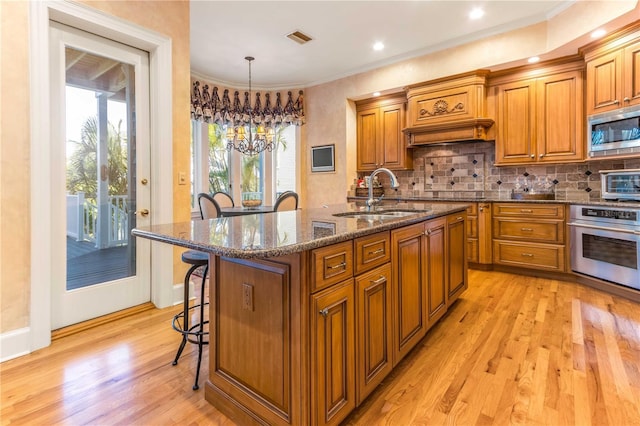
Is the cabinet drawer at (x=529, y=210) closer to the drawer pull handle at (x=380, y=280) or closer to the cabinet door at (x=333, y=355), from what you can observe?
the drawer pull handle at (x=380, y=280)

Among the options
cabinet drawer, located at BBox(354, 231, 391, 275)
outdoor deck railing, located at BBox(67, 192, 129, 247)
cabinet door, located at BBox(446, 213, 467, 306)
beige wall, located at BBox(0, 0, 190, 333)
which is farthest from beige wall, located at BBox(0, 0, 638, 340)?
cabinet door, located at BBox(446, 213, 467, 306)

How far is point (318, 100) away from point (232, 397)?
4933mm

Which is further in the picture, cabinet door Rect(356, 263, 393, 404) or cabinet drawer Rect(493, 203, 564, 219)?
cabinet drawer Rect(493, 203, 564, 219)

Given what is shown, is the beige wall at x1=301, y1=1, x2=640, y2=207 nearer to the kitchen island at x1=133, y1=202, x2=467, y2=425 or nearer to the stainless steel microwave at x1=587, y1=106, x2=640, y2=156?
the stainless steel microwave at x1=587, y1=106, x2=640, y2=156

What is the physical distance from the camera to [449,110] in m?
4.23

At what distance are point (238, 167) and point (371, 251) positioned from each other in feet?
15.0

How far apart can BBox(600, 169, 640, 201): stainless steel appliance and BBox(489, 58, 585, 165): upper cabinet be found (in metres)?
0.46

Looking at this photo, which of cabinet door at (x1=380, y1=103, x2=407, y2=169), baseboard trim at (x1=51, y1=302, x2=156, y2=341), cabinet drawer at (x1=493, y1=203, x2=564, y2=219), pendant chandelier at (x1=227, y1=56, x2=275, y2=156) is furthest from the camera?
cabinet door at (x1=380, y1=103, x2=407, y2=169)

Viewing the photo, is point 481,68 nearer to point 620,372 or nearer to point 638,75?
point 638,75

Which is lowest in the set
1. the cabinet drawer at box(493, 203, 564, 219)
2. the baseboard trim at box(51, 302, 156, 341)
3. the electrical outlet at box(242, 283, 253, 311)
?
the baseboard trim at box(51, 302, 156, 341)

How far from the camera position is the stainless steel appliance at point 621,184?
9.91 ft

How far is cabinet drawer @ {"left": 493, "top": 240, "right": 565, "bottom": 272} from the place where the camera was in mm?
3631

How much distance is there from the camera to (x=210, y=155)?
5473 millimetres

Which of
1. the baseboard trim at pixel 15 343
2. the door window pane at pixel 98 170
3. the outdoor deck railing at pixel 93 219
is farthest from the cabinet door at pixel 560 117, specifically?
the baseboard trim at pixel 15 343
